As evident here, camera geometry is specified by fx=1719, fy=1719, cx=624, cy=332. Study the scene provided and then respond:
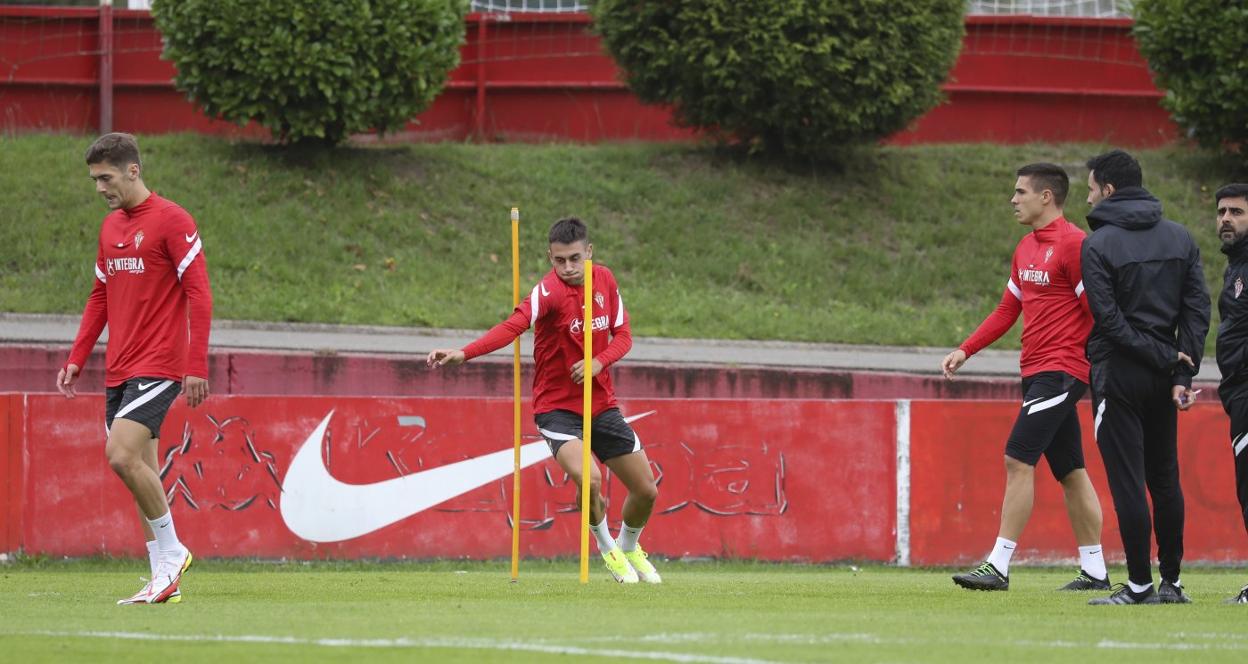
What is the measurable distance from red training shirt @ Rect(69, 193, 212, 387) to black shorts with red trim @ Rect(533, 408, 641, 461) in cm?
227

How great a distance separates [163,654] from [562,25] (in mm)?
19906

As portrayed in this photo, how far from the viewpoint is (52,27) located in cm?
2377

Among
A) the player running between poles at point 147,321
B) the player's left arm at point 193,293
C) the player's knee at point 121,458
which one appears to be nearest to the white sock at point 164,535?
the player running between poles at point 147,321

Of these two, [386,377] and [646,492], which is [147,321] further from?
[386,377]

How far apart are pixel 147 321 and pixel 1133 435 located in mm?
5019

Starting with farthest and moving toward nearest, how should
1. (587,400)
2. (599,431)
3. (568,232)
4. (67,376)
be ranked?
(599,431) < (568,232) < (587,400) < (67,376)

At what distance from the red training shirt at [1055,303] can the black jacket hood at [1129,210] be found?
57 centimetres

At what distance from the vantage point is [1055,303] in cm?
955

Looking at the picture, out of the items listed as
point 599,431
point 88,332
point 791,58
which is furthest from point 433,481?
point 791,58

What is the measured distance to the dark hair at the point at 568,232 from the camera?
988cm

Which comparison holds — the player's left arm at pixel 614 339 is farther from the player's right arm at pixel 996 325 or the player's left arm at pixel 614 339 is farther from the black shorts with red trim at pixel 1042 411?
the black shorts with red trim at pixel 1042 411

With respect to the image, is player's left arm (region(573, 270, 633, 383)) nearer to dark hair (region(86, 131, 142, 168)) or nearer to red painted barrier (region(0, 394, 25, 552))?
dark hair (region(86, 131, 142, 168))

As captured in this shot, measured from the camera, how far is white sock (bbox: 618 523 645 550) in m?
10.5

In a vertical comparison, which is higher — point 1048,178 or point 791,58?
point 791,58
